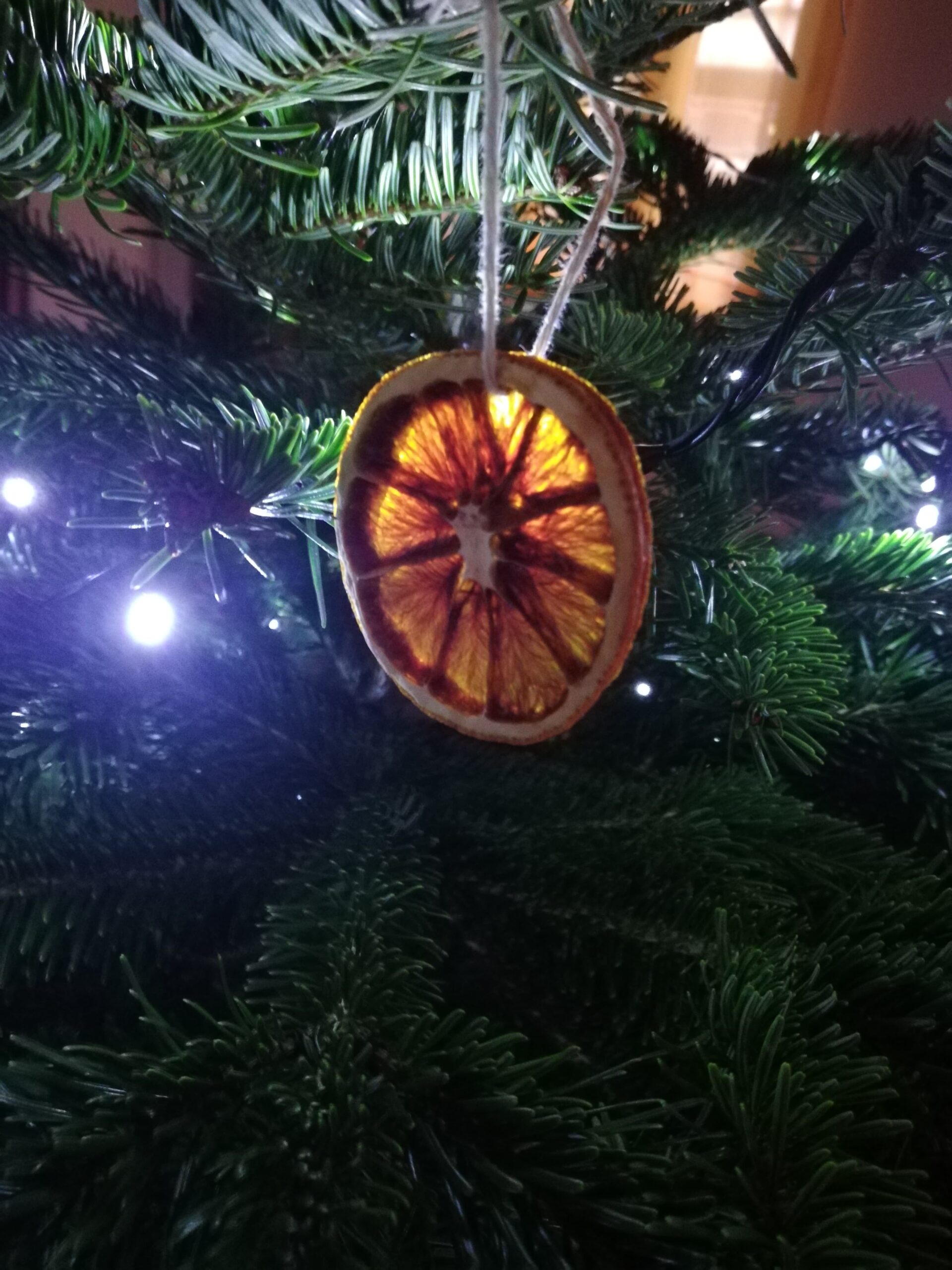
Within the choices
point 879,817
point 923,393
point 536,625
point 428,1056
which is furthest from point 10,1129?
point 923,393

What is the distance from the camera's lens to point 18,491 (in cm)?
46

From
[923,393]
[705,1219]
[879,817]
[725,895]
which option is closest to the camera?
[705,1219]

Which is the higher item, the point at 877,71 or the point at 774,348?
the point at 877,71

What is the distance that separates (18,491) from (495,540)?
0.30 meters

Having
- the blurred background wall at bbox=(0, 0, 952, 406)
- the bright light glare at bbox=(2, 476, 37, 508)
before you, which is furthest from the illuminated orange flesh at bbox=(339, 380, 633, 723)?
the blurred background wall at bbox=(0, 0, 952, 406)

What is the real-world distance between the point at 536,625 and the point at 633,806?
136mm

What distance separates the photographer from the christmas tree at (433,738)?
25 centimetres

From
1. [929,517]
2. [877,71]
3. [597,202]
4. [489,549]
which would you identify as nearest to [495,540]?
[489,549]

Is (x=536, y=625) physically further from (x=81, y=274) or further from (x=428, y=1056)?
(x=81, y=274)

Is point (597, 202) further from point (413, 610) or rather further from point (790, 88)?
point (790, 88)

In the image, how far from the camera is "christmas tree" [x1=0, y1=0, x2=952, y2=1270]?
25 cm

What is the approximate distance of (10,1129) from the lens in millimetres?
259

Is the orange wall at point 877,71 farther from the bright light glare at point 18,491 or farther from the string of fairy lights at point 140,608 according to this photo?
the bright light glare at point 18,491

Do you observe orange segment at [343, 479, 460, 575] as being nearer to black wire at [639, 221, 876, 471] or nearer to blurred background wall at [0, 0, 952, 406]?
black wire at [639, 221, 876, 471]
